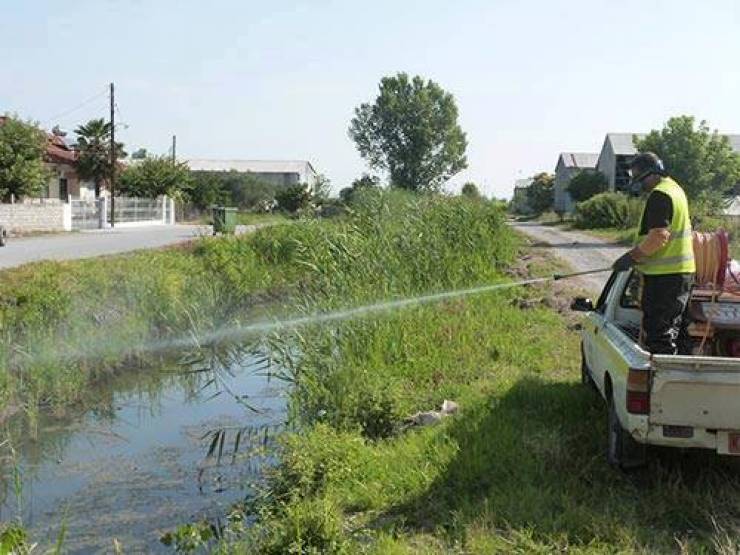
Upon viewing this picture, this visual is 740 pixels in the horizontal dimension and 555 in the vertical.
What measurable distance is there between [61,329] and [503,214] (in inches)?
540

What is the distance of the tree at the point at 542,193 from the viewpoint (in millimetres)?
77250

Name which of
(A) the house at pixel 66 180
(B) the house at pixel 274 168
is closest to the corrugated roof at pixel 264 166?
(B) the house at pixel 274 168

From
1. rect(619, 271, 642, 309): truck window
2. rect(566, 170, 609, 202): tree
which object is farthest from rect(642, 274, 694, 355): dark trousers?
rect(566, 170, 609, 202): tree

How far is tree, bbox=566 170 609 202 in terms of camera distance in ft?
196

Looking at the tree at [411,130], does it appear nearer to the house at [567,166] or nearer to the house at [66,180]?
the house at [567,166]

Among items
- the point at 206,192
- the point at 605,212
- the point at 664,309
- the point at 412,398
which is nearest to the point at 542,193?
the point at 206,192

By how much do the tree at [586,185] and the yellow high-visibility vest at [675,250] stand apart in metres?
55.1

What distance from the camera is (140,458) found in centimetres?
819

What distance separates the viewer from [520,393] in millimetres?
7672

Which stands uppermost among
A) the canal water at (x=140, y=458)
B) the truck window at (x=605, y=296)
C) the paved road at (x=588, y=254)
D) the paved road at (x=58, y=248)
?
the truck window at (x=605, y=296)

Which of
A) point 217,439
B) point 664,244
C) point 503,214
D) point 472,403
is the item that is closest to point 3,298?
point 217,439

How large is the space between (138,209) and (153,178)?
4.26 meters

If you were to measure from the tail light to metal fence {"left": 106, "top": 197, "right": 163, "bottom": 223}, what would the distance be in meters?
40.1

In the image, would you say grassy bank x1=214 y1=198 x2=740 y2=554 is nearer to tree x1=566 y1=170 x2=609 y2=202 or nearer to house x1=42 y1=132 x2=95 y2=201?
house x1=42 y1=132 x2=95 y2=201
